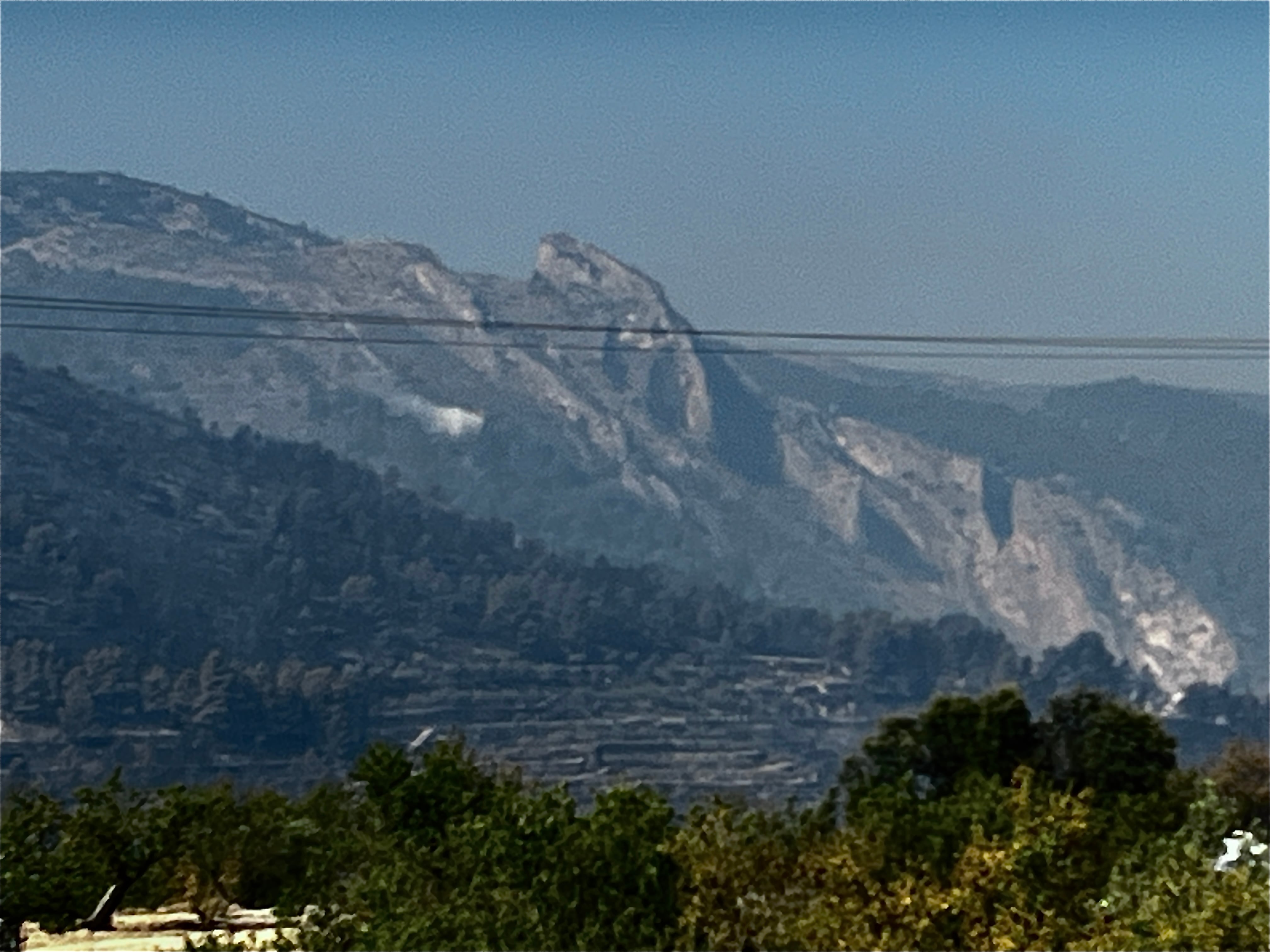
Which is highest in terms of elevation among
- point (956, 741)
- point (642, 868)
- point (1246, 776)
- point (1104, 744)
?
point (642, 868)

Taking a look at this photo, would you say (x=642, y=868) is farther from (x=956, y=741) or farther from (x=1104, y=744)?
(x=956, y=741)

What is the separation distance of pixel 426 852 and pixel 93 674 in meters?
169

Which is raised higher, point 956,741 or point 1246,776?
point 956,741

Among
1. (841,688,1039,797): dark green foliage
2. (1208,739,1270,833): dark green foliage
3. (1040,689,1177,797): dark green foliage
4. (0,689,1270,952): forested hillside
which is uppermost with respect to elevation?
(0,689,1270,952): forested hillside

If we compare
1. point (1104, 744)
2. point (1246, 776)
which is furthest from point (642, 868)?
point (1246, 776)

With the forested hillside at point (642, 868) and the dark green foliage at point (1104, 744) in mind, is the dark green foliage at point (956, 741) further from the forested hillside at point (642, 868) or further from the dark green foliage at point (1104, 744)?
the forested hillside at point (642, 868)

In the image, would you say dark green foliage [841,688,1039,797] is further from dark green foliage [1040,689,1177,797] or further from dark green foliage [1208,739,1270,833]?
dark green foliage [1208,739,1270,833]

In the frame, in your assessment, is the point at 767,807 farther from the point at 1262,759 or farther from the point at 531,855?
the point at 1262,759

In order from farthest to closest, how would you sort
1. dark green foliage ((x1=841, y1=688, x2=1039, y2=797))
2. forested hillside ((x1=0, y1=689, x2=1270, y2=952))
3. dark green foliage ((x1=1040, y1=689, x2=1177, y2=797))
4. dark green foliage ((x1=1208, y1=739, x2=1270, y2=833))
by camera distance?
dark green foliage ((x1=841, y1=688, x2=1039, y2=797)) < dark green foliage ((x1=1208, y1=739, x2=1270, y2=833)) < dark green foliage ((x1=1040, y1=689, x2=1177, y2=797)) < forested hillside ((x1=0, y1=689, x2=1270, y2=952))

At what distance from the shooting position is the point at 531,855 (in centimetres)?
2252

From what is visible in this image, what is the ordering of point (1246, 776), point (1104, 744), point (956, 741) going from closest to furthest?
point (1104, 744)
point (956, 741)
point (1246, 776)

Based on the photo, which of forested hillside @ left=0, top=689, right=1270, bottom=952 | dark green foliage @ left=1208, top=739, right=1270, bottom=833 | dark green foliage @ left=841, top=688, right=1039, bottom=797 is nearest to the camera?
forested hillside @ left=0, top=689, right=1270, bottom=952

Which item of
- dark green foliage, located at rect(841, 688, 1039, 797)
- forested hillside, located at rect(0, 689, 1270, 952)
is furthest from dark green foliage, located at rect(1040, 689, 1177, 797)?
forested hillside, located at rect(0, 689, 1270, 952)

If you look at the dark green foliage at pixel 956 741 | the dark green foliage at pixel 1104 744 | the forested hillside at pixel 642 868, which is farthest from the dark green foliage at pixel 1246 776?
the forested hillside at pixel 642 868
